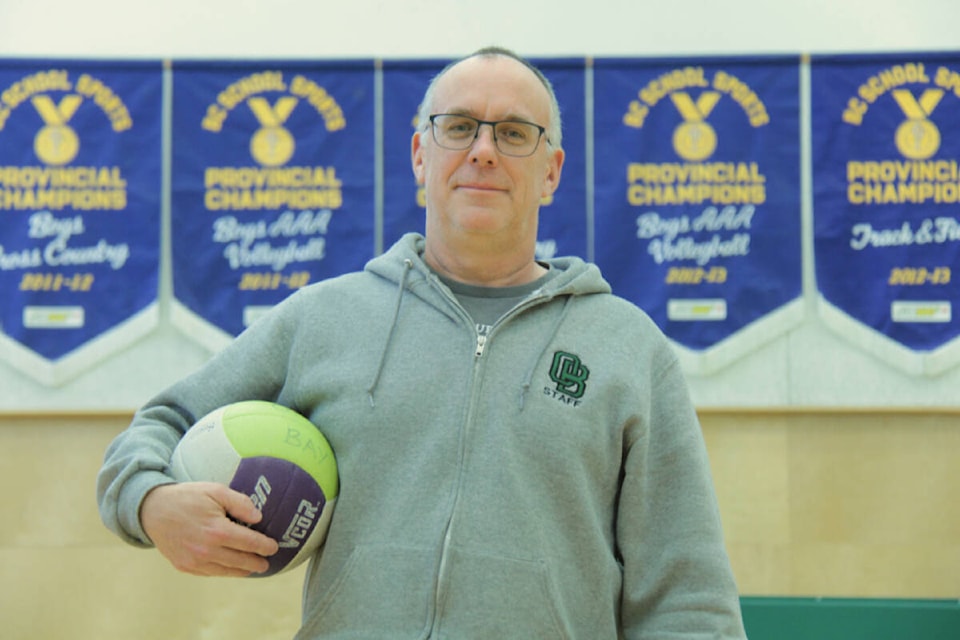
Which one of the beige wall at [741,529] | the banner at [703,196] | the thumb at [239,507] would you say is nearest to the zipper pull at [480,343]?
the thumb at [239,507]

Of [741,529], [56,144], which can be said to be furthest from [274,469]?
[56,144]

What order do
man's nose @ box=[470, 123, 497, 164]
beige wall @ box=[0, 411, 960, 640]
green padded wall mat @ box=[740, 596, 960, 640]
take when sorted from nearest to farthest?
man's nose @ box=[470, 123, 497, 164]
green padded wall mat @ box=[740, 596, 960, 640]
beige wall @ box=[0, 411, 960, 640]

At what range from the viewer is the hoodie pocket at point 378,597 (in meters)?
1.57

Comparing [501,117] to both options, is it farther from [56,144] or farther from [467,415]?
[56,144]

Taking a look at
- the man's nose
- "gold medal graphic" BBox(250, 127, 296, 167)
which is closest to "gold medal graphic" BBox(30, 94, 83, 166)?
"gold medal graphic" BBox(250, 127, 296, 167)

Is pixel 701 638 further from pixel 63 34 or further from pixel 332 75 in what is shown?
pixel 63 34

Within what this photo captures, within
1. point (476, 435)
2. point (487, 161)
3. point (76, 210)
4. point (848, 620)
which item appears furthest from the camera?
point (76, 210)

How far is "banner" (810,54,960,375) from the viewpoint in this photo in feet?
13.7

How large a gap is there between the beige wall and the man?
2575 mm

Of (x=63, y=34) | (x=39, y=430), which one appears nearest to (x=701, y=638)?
(x=39, y=430)

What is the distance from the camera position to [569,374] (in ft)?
5.63

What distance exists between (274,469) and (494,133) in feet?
2.28

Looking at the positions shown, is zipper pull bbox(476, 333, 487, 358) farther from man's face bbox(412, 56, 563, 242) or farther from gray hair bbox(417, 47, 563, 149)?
gray hair bbox(417, 47, 563, 149)

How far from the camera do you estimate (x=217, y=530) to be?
5.06ft
